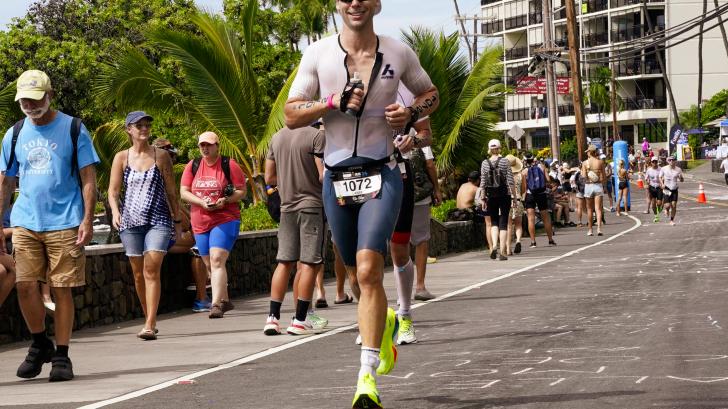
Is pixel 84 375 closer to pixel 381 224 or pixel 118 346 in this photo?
pixel 118 346

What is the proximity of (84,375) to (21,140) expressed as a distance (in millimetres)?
1626

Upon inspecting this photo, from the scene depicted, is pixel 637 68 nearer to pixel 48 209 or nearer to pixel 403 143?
pixel 48 209

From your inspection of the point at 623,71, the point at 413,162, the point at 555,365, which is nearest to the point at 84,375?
the point at 555,365

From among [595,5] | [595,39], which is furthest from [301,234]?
[595,5]

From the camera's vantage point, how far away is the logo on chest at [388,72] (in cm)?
721

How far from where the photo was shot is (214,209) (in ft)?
45.1

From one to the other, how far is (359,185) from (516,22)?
12265 cm

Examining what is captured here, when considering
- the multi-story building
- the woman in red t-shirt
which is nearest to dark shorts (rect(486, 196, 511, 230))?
the woman in red t-shirt

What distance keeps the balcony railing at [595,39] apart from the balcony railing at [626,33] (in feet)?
4.38

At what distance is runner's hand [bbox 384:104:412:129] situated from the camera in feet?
23.1

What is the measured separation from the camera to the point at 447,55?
31969mm

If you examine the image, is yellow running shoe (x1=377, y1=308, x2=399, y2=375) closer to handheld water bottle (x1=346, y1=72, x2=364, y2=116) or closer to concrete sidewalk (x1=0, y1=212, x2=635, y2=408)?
handheld water bottle (x1=346, y1=72, x2=364, y2=116)

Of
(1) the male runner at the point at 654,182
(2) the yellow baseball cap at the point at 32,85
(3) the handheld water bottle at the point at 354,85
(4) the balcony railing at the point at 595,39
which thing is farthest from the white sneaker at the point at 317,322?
(4) the balcony railing at the point at 595,39

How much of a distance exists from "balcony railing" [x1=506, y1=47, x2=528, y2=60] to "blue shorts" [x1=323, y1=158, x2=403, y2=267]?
12143cm
